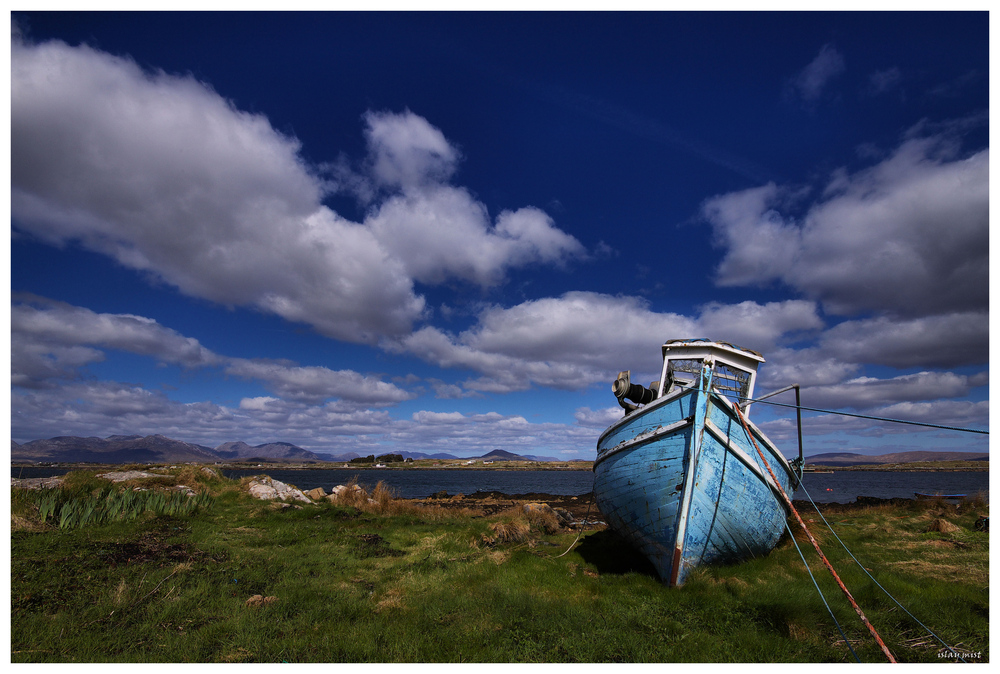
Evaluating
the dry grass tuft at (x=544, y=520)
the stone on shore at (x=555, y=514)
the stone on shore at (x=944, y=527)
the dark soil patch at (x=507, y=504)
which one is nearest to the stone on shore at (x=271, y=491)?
the dark soil patch at (x=507, y=504)

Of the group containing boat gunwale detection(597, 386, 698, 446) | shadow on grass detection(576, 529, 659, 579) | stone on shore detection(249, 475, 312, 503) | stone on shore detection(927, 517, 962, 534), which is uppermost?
boat gunwale detection(597, 386, 698, 446)

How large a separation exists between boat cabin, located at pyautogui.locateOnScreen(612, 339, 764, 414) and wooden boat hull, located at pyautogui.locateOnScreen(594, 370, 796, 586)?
1.30 m

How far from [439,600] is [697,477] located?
221 inches

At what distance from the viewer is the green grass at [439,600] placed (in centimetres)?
561

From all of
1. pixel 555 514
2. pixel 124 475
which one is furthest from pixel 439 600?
pixel 124 475

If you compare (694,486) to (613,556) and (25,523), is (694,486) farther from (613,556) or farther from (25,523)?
(25,523)

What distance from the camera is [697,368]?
1084 centimetres

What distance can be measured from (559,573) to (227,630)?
268 inches

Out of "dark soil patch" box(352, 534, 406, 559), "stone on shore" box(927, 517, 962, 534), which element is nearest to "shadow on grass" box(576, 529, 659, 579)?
"dark soil patch" box(352, 534, 406, 559)

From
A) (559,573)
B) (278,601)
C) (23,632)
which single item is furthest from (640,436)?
(23,632)

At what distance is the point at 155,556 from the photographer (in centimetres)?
968

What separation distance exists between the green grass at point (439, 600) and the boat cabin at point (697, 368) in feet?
13.6

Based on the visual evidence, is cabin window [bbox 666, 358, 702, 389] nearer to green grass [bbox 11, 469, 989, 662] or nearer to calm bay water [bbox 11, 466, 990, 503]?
green grass [bbox 11, 469, 989, 662]

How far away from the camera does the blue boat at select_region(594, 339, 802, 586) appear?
864 centimetres
